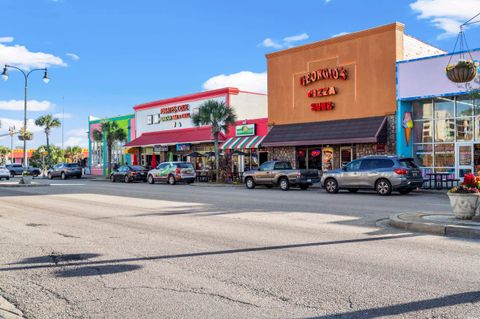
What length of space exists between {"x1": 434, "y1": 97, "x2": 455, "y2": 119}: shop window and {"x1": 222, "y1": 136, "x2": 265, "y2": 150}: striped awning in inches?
465

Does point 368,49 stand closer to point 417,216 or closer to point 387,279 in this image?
point 417,216

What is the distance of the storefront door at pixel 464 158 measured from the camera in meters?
24.1

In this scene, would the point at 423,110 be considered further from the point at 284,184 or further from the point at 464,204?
the point at 464,204

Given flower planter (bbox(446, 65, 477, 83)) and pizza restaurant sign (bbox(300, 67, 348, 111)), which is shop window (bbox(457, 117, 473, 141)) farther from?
flower planter (bbox(446, 65, 477, 83))

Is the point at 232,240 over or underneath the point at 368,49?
underneath

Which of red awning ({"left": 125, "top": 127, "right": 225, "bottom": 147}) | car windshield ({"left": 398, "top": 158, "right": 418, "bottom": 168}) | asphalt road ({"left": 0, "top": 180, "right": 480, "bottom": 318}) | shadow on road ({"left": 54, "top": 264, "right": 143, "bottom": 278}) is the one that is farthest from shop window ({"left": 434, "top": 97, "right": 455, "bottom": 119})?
shadow on road ({"left": 54, "top": 264, "right": 143, "bottom": 278})

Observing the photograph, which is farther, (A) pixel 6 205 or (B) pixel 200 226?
(A) pixel 6 205

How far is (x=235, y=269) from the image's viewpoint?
6535 mm

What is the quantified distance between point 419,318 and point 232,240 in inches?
188

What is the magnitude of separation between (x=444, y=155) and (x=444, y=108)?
2.49m

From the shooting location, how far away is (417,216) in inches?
442

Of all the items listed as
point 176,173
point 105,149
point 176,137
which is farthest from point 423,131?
point 105,149

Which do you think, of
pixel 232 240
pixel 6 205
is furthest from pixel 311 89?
pixel 232 240

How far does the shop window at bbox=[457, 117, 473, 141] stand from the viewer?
24.2 m
